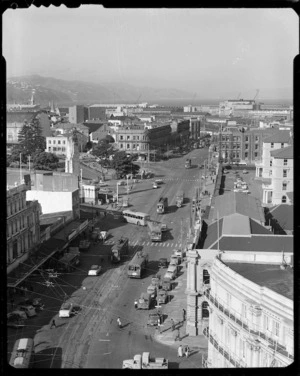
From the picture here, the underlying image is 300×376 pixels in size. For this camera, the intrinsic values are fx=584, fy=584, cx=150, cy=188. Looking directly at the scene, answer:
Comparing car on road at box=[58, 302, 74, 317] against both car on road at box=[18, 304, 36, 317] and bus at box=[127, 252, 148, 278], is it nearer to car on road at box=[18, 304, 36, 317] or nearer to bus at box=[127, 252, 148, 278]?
car on road at box=[18, 304, 36, 317]

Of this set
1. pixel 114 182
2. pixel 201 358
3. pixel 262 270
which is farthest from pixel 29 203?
pixel 114 182

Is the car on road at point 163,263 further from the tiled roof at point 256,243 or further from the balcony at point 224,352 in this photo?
the balcony at point 224,352

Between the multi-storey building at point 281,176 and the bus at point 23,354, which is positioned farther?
the multi-storey building at point 281,176

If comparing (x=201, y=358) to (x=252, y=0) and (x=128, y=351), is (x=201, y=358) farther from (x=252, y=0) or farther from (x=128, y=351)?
(x=252, y=0)

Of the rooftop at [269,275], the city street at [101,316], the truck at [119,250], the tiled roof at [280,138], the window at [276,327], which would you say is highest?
the tiled roof at [280,138]

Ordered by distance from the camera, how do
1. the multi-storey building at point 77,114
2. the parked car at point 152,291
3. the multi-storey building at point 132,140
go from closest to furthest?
the parked car at point 152,291 → the multi-storey building at point 132,140 → the multi-storey building at point 77,114

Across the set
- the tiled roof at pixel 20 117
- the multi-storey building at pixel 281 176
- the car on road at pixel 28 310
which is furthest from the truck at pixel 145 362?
the tiled roof at pixel 20 117
